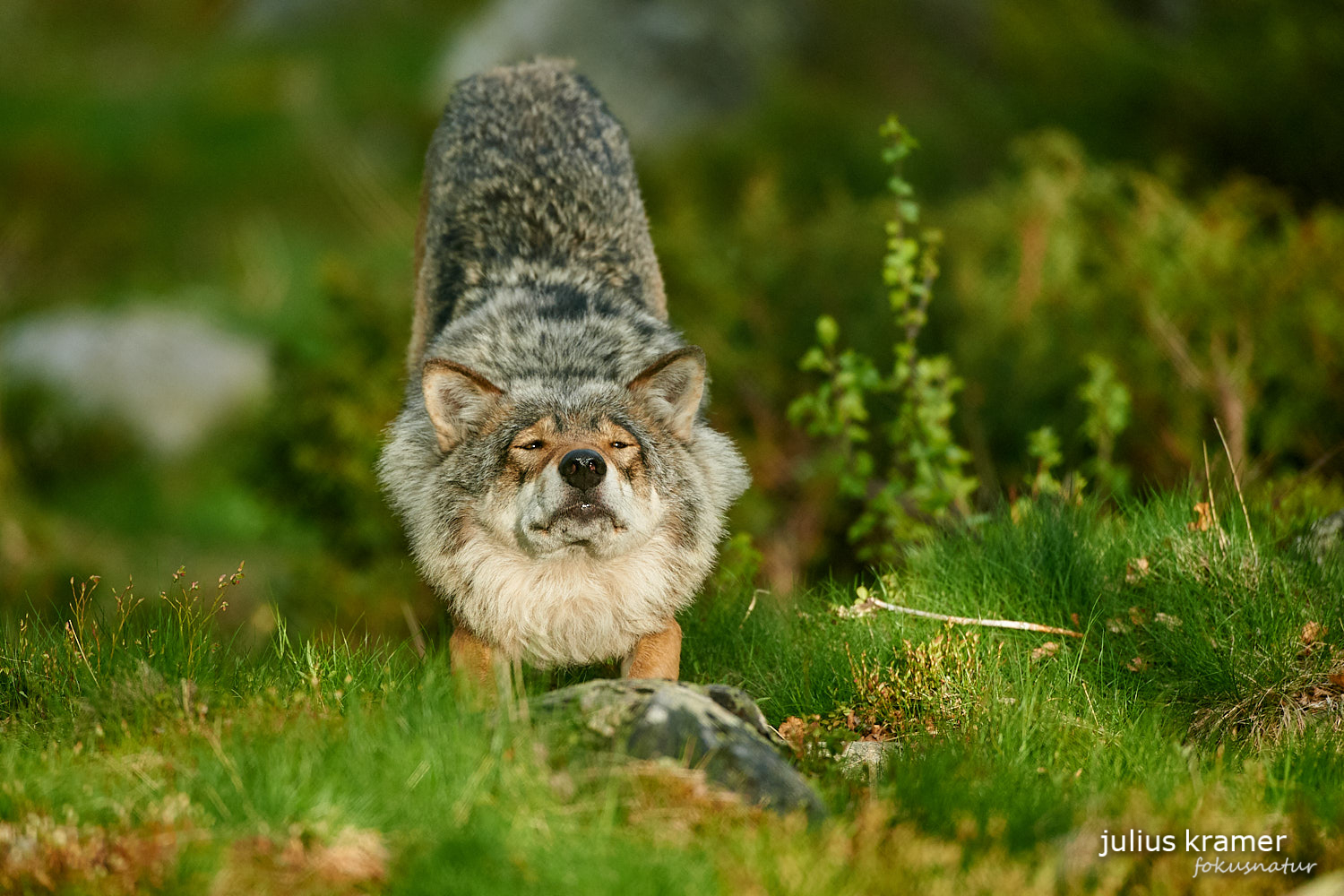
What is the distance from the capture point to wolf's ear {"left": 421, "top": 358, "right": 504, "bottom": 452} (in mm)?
5449

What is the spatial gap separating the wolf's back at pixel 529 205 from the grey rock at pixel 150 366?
14978 millimetres

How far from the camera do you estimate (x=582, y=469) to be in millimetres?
4883

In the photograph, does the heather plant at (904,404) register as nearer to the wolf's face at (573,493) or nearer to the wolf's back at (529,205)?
the wolf's back at (529,205)

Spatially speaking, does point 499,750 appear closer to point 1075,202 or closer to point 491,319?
point 491,319

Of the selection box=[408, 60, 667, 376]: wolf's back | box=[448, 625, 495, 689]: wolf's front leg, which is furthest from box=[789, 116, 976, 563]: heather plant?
box=[448, 625, 495, 689]: wolf's front leg

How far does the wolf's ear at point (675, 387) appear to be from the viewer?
547 cm

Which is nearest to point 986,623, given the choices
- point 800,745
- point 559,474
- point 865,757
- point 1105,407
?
point 865,757

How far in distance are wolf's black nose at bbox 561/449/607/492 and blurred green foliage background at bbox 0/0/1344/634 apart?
2.13 meters

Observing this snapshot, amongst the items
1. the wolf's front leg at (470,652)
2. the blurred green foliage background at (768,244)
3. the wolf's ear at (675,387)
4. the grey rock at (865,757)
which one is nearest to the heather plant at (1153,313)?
the blurred green foliage background at (768,244)

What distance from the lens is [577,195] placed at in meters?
7.17

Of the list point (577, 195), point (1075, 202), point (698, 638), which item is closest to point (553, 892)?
point (698, 638)

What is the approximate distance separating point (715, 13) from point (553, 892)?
944 inches

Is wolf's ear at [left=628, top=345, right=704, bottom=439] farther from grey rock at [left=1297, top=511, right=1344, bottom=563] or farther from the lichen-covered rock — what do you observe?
grey rock at [left=1297, top=511, right=1344, bottom=563]

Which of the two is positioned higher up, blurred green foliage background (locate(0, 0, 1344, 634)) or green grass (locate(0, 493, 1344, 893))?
blurred green foliage background (locate(0, 0, 1344, 634))
